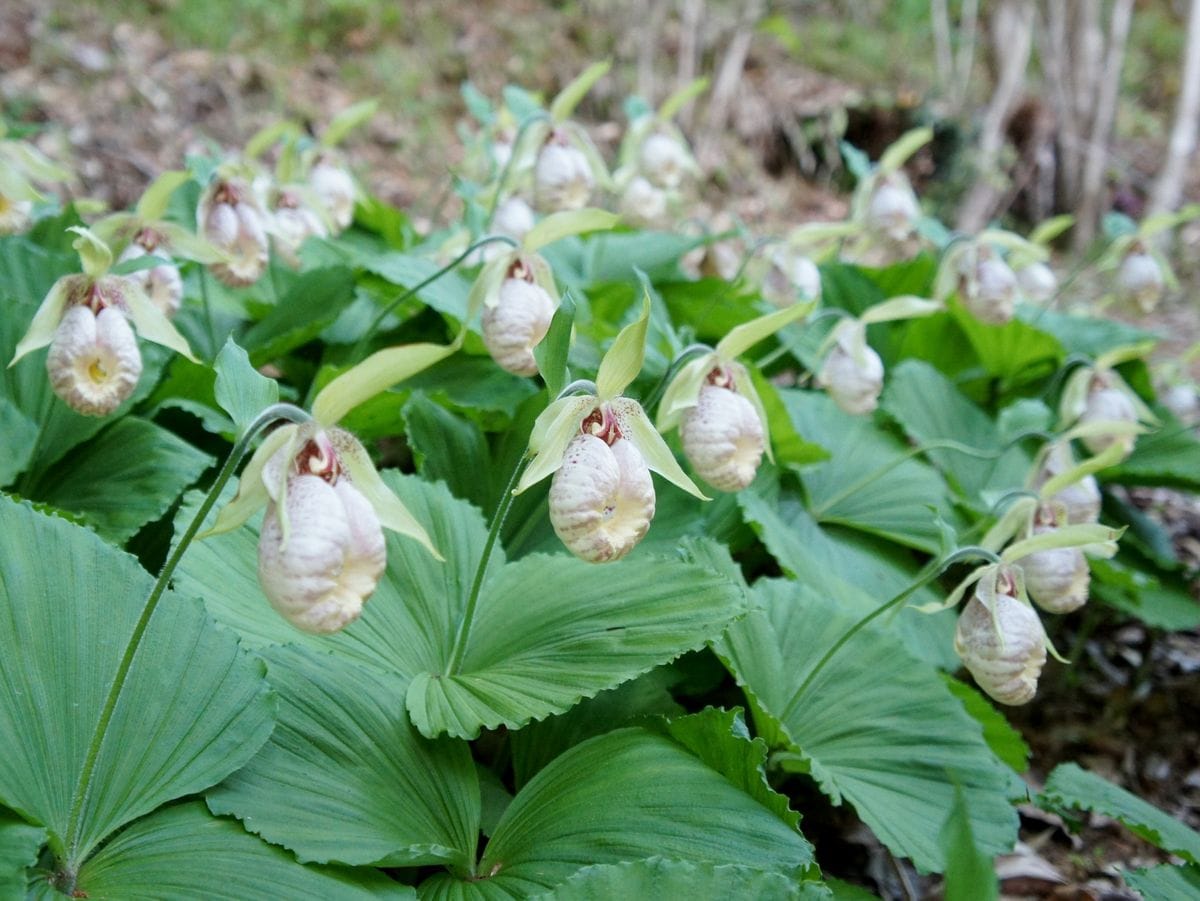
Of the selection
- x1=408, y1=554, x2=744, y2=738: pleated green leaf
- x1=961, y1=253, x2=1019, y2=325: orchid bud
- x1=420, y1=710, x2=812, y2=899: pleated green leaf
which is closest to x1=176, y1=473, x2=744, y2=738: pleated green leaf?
x1=408, y1=554, x2=744, y2=738: pleated green leaf

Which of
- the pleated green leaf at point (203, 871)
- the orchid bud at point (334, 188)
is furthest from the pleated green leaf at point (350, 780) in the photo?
the orchid bud at point (334, 188)

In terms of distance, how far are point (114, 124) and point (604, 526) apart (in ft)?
14.6

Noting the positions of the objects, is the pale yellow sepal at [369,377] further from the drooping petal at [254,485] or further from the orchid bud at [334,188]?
the orchid bud at [334,188]

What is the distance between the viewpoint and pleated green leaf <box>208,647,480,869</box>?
3.81 ft

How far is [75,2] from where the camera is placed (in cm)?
529

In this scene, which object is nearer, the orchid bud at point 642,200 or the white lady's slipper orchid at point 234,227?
the white lady's slipper orchid at point 234,227

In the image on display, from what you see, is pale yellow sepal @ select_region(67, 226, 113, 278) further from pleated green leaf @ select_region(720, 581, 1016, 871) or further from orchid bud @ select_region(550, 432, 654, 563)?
pleated green leaf @ select_region(720, 581, 1016, 871)

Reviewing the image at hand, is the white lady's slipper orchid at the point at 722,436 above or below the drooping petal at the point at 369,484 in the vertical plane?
below

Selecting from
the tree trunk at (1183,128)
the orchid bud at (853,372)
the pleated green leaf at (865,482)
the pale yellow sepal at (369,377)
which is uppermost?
the pale yellow sepal at (369,377)

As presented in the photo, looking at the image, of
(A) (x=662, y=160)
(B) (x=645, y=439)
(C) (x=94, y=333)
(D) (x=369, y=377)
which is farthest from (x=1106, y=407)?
(C) (x=94, y=333)

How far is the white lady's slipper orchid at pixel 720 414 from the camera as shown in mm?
1516

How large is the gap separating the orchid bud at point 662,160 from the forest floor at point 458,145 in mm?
245

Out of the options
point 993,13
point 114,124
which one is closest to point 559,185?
point 114,124

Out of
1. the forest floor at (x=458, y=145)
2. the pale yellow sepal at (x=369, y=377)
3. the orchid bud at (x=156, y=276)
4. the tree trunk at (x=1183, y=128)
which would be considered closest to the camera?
the pale yellow sepal at (x=369, y=377)
